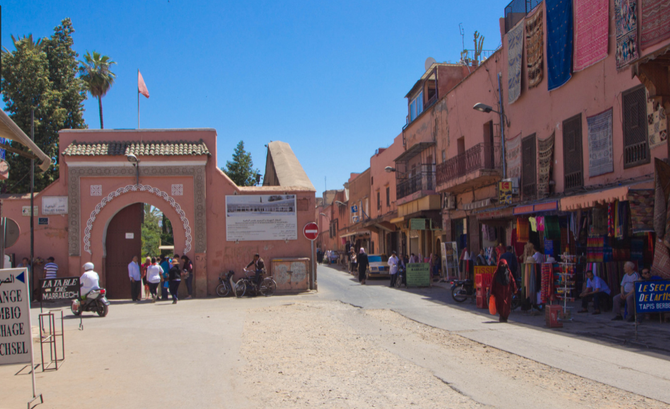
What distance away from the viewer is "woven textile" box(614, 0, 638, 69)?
1356cm

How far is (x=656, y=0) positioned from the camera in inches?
497

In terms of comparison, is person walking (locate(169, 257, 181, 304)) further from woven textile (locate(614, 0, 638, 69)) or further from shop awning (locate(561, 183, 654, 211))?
woven textile (locate(614, 0, 638, 69))

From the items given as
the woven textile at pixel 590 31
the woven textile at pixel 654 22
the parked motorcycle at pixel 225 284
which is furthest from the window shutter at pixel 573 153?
the parked motorcycle at pixel 225 284

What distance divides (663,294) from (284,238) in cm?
1399

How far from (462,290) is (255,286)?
7.61 m

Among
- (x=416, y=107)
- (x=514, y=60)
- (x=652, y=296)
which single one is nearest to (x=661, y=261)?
(x=652, y=296)

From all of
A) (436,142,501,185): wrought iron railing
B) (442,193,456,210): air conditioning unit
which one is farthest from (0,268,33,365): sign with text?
Result: (442,193,456,210): air conditioning unit

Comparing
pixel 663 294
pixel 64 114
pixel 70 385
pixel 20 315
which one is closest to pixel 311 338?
pixel 70 385

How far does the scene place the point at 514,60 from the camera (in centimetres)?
2025

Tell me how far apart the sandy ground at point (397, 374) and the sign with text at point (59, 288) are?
4.40 m

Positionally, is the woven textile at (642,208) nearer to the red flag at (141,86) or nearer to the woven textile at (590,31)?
the woven textile at (590,31)

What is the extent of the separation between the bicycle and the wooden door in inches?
173

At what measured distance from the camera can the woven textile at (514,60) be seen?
19750 mm

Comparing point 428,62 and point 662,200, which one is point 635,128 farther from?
point 428,62
